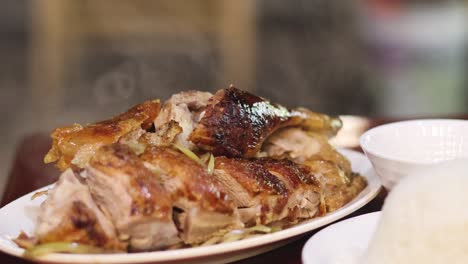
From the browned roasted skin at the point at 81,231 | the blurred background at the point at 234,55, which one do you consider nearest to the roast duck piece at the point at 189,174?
the browned roasted skin at the point at 81,231

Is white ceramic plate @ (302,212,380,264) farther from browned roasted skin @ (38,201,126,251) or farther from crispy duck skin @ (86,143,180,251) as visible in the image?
browned roasted skin @ (38,201,126,251)

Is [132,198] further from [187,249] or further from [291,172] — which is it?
[291,172]

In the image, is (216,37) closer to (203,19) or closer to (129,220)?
(203,19)

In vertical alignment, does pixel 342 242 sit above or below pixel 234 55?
above

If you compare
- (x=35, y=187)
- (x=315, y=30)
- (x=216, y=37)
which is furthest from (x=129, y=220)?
(x=315, y=30)

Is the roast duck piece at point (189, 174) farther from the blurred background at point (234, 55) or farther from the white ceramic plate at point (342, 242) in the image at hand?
the blurred background at point (234, 55)

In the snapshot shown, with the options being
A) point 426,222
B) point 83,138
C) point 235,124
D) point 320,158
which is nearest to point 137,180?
point 83,138
